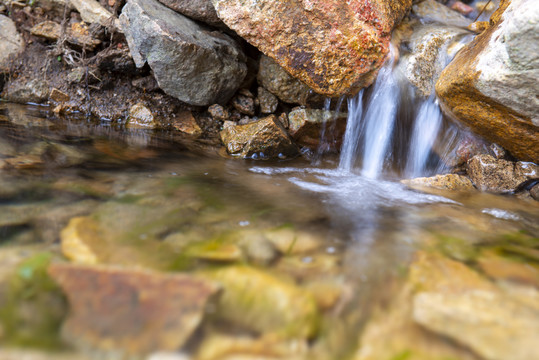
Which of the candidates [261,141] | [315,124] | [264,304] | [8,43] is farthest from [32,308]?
[8,43]

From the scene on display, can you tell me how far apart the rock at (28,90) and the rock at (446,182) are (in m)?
7.64

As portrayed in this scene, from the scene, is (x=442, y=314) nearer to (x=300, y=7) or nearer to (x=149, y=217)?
(x=149, y=217)

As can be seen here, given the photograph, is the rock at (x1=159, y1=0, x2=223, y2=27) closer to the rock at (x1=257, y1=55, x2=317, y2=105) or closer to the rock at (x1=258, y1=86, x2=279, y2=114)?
the rock at (x1=257, y1=55, x2=317, y2=105)

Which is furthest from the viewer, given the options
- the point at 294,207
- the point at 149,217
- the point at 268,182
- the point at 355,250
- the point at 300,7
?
the point at 300,7

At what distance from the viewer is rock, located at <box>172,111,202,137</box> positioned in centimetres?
592

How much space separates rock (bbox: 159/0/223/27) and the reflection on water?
298 centimetres

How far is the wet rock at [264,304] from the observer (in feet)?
4.94

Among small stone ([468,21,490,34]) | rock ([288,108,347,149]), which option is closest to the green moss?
rock ([288,108,347,149])

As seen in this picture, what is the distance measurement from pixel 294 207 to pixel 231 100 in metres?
3.72

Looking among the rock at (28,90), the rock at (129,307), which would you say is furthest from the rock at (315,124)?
the rock at (28,90)

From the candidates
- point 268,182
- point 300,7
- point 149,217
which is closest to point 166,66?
point 300,7

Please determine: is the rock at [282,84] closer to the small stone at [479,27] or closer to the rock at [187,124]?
the rock at [187,124]

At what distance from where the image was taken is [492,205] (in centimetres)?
358

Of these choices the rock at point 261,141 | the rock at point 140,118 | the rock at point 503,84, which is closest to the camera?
the rock at point 503,84
